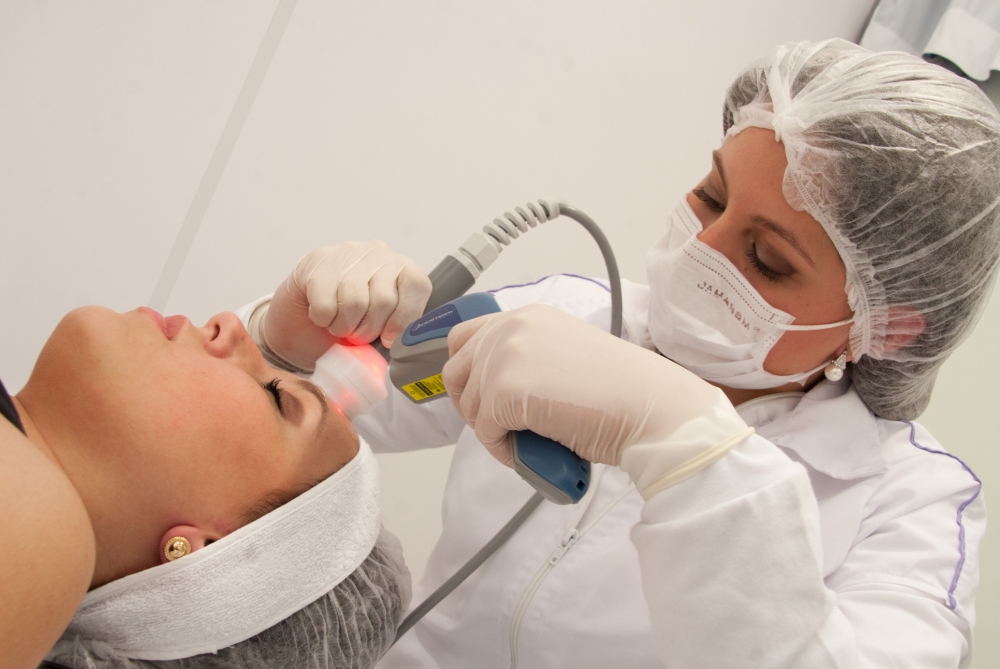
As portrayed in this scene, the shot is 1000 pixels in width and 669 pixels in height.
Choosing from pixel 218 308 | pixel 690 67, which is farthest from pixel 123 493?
pixel 690 67

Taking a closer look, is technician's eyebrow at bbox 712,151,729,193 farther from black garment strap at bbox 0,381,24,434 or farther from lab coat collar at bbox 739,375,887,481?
black garment strap at bbox 0,381,24,434

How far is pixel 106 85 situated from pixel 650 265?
122cm

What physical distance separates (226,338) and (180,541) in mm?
300

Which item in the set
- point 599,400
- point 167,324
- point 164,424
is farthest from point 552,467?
point 167,324

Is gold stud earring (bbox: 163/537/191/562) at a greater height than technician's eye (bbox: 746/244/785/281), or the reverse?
technician's eye (bbox: 746/244/785/281)

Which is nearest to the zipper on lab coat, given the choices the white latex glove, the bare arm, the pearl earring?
the white latex glove

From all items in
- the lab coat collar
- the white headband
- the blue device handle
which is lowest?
the white headband

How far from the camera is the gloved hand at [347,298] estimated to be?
3.41ft

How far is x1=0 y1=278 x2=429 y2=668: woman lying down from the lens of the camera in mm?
736

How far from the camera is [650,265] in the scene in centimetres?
120

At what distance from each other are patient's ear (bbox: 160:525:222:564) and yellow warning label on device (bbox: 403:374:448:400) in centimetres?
35

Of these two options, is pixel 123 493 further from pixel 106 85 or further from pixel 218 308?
pixel 106 85

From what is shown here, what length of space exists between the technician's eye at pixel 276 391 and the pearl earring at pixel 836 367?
0.95m

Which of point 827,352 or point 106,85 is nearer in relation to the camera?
point 827,352
